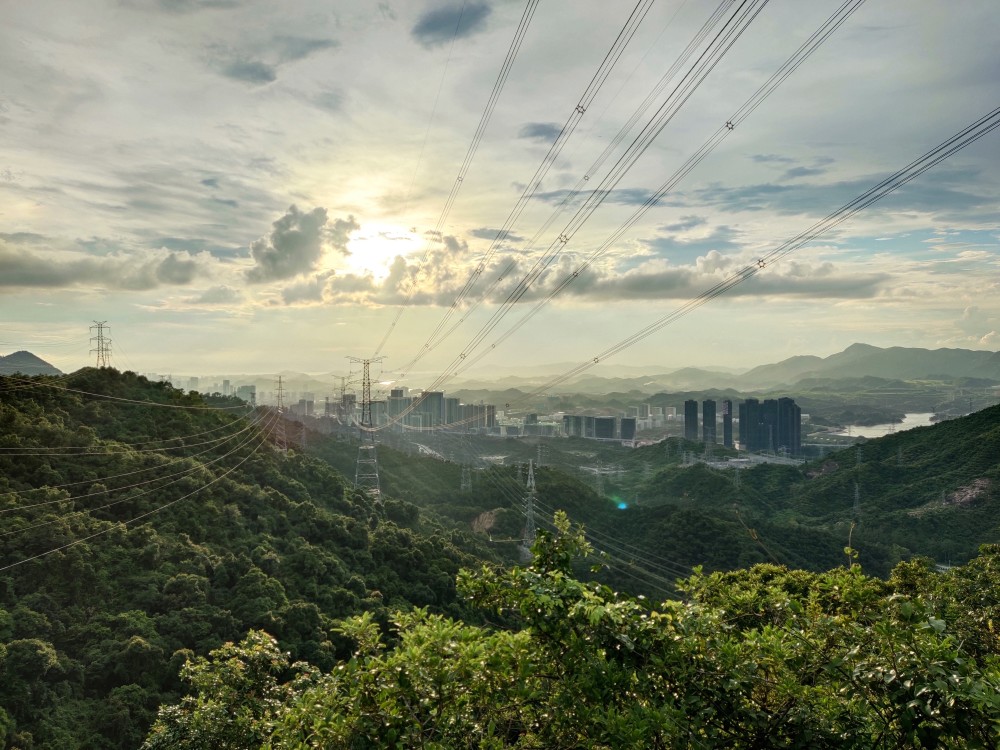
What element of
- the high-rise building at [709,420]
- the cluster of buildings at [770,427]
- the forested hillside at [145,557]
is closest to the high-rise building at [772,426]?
the cluster of buildings at [770,427]

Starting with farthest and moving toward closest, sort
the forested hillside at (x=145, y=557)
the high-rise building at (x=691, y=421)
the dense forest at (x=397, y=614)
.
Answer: the high-rise building at (x=691, y=421), the forested hillside at (x=145, y=557), the dense forest at (x=397, y=614)

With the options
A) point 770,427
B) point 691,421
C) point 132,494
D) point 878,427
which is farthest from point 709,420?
point 132,494

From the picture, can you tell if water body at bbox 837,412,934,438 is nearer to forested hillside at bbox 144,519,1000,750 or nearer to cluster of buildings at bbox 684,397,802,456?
cluster of buildings at bbox 684,397,802,456

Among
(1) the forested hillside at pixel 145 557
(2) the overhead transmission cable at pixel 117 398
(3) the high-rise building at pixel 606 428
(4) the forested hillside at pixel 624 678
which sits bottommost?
(3) the high-rise building at pixel 606 428

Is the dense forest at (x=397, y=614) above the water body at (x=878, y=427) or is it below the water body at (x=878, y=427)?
above

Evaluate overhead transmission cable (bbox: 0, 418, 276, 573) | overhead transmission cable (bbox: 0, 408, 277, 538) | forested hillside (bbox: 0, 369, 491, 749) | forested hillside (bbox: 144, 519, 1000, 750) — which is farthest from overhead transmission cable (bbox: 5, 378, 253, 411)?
forested hillside (bbox: 144, 519, 1000, 750)

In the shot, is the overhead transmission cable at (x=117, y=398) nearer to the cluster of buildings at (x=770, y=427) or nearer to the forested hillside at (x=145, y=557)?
the forested hillside at (x=145, y=557)
